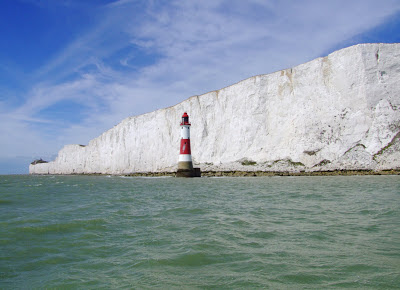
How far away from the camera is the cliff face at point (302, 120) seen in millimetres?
26344

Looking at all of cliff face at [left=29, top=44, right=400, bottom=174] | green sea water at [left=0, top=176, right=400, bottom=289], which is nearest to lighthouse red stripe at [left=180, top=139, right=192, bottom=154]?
cliff face at [left=29, top=44, right=400, bottom=174]

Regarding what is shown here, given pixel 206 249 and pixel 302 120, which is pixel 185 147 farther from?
pixel 206 249

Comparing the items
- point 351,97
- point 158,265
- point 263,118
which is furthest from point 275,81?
point 158,265

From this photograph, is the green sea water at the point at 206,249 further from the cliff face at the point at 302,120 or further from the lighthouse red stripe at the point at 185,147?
the lighthouse red stripe at the point at 185,147

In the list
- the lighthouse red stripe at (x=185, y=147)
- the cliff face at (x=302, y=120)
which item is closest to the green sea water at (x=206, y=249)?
the cliff face at (x=302, y=120)

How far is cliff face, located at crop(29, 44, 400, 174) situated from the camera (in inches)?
1037

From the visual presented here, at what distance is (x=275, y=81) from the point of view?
3319 cm

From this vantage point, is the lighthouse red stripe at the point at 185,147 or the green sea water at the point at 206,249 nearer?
the green sea water at the point at 206,249

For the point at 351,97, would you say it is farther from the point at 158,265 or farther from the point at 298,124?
the point at 158,265

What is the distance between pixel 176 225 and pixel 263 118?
28662 millimetres

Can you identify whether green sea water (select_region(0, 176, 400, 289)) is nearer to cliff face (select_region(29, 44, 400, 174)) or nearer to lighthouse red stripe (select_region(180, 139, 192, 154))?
cliff face (select_region(29, 44, 400, 174))

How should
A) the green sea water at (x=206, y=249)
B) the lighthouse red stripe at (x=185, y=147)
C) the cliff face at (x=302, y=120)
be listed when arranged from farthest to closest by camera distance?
the lighthouse red stripe at (x=185, y=147) → the cliff face at (x=302, y=120) → the green sea water at (x=206, y=249)

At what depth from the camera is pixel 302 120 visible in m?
30.3

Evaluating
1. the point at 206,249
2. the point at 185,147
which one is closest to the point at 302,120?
the point at 185,147
